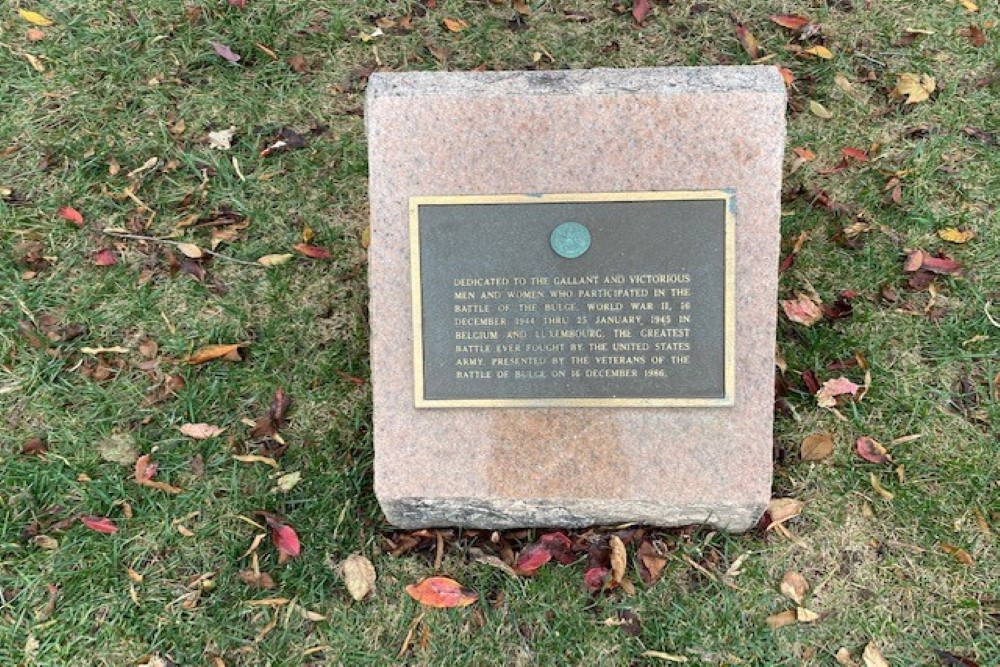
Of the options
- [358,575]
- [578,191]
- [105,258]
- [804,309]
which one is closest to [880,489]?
[804,309]

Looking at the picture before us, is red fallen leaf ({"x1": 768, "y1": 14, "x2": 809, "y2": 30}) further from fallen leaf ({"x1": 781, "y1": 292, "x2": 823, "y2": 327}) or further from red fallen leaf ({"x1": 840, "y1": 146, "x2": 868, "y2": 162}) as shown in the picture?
fallen leaf ({"x1": 781, "y1": 292, "x2": 823, "y2": 327})

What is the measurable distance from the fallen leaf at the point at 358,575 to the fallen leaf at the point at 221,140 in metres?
1.87

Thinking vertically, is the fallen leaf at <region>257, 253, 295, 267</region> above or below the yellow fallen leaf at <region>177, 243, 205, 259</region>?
below

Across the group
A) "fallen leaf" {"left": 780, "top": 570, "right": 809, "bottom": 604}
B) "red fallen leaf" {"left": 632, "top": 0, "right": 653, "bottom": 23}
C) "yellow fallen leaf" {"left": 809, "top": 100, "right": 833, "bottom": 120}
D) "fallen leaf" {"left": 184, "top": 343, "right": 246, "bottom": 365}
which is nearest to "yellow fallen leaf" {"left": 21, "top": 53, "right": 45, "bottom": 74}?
"fallen leaf" {"left": 184, "top": 343, "right": 246, "bottom": 365}

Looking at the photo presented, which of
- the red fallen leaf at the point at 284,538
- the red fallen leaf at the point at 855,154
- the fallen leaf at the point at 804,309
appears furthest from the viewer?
the red fallen leaf at the point at 855,154

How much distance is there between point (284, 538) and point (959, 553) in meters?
2.43

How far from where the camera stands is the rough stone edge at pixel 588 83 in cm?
241

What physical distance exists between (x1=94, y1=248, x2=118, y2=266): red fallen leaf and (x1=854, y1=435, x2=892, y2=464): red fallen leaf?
10.1 feet

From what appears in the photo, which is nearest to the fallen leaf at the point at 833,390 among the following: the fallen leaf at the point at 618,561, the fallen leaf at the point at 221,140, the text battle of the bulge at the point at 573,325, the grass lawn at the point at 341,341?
the grass lawn at the point at 341,341

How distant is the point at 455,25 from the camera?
351 centimetres

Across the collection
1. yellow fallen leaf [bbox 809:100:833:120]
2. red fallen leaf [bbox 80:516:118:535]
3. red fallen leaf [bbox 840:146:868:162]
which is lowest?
red fallen leaf [bbox 80:516:118:535]

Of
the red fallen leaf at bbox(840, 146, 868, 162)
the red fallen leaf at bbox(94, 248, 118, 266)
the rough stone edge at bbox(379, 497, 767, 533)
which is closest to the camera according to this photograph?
the rough stone edge at bbox(379, 497, 767, 533)

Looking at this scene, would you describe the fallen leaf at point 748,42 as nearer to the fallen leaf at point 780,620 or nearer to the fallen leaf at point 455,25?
the fallen leaf at point 455,25

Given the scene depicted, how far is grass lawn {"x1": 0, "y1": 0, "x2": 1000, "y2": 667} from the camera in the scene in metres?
2.65
